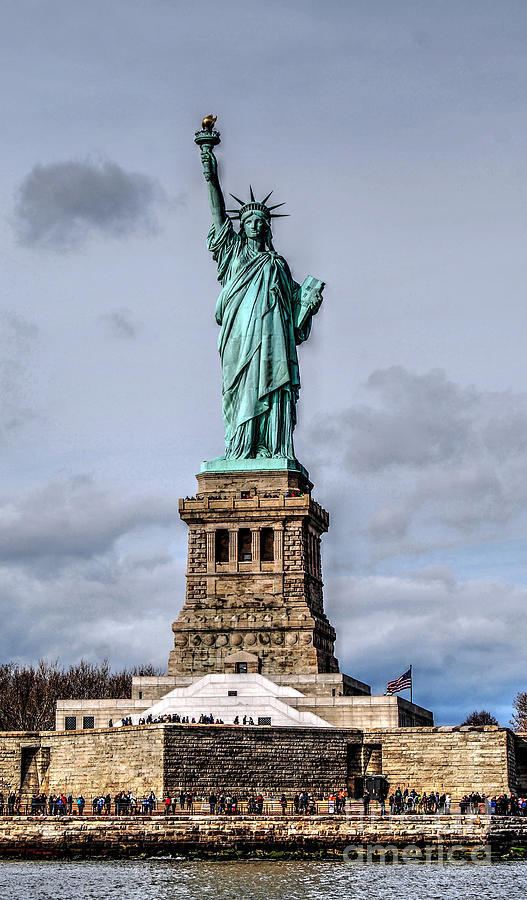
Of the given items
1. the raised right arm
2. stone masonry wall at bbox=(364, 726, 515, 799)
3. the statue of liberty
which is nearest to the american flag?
stone masonry wall at bbox=(364, 726, 515, 799)

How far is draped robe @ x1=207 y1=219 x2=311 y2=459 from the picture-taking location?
69938mm

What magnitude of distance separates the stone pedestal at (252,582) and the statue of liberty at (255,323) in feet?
6.66

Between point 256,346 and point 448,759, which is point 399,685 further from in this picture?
point 256,346

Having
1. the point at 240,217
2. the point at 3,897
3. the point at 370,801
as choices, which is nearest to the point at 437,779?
the point at 370,801

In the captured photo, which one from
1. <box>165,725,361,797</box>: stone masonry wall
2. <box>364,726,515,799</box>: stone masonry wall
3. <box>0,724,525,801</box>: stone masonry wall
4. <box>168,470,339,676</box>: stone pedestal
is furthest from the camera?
<box>168,470,339,676</box>: stone pedestal

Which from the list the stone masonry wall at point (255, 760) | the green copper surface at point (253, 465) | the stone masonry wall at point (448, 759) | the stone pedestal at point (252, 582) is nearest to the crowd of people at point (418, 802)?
the stone masonry wall at point (448, 759)

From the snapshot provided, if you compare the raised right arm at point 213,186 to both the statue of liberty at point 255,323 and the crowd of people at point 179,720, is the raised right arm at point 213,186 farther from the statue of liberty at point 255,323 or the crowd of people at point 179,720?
the crowd of people at point 179,720

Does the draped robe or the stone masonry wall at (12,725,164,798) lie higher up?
the draped robe

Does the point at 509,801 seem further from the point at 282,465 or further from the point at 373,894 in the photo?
the point at 282,465

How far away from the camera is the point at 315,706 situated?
201 ft

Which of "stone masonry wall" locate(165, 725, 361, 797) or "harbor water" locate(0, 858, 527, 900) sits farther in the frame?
"stone masonry wall" locate(165, 725, 361, 797)

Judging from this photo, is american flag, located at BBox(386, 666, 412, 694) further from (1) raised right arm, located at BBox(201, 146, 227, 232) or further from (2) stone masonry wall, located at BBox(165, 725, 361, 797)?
(1) raised right arm, located at BBox(201, 146, 227, 232)

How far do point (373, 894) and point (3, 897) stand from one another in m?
→ 9.21

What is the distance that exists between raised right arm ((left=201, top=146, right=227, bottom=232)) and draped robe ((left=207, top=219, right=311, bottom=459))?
352 millimetres
